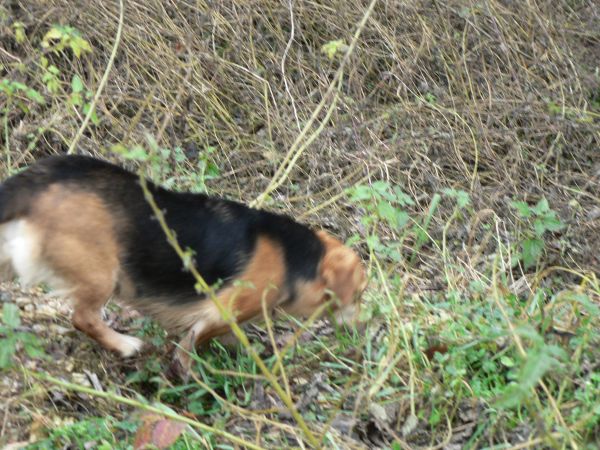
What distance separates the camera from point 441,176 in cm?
694

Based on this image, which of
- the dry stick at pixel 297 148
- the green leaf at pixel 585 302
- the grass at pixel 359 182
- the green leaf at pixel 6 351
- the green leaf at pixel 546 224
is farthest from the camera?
the dry stick at pixel 297 148

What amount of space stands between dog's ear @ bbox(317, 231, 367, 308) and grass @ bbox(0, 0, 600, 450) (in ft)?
0.50

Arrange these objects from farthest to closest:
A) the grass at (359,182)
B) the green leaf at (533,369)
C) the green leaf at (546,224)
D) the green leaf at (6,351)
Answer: the green leaf at (546,224), the grass at (359,182), the green leaf at (6,351), the green leaf at (533,369)

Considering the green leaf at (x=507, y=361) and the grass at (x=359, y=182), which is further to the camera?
the green leaf at (x=507, y=361)

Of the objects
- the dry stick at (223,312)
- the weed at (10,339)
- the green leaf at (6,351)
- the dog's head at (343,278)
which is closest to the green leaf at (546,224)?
the dog's head at (343,278)

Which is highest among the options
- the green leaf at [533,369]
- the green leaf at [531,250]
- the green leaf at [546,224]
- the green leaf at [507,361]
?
the green leaf at [533,369]

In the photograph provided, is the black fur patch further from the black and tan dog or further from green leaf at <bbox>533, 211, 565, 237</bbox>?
green leaf at <bbox>533, 211, 565, 237</bbox>

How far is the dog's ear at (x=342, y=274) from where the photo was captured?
15.9ft

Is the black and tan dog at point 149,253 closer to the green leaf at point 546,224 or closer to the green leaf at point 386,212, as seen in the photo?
the green leaf at point 386,212

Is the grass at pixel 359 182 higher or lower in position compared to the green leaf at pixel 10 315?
lower

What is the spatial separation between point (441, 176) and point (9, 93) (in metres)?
2.90

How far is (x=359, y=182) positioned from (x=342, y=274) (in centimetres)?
169

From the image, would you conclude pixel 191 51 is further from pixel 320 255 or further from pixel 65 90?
pixel 320 255

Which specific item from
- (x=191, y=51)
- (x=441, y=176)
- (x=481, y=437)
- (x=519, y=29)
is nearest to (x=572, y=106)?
(x=519, y=29)
